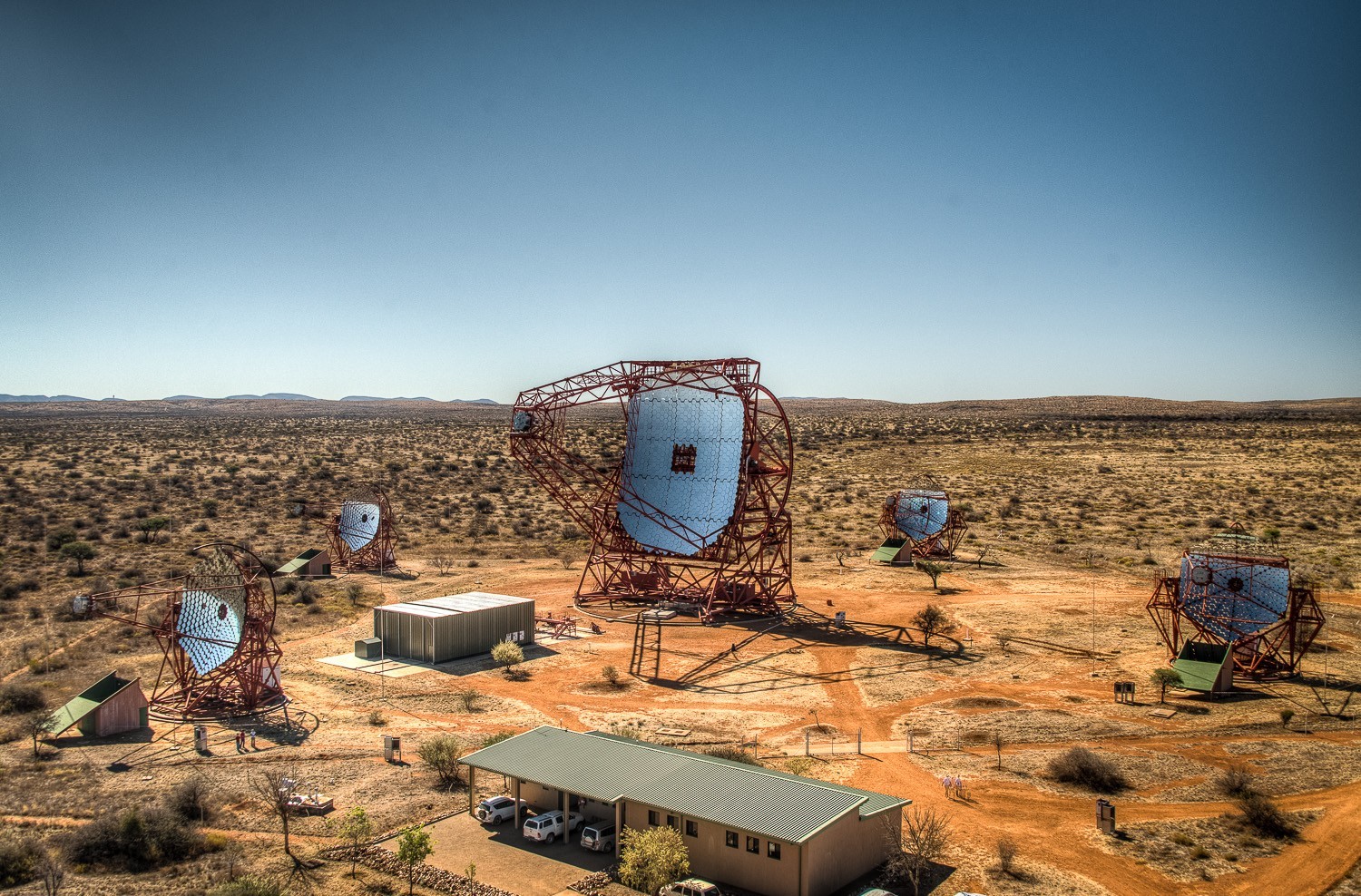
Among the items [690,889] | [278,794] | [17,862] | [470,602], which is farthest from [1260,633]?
[17,862]

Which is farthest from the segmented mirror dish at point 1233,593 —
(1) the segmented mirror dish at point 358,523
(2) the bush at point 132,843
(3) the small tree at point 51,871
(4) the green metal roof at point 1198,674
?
(1) the segmented mirror dish at point 358,523

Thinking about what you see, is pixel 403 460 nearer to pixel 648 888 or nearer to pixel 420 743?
pixel 420 743

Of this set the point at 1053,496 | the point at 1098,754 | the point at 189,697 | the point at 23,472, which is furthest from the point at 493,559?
the point at 23,472

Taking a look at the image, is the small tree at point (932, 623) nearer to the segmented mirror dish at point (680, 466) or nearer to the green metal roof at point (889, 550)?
the segmented mirror dish at point (680, 466)

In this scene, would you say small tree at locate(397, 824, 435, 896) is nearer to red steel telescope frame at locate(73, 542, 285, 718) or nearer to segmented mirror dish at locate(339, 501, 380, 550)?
red steel telescope frame at locate(73, 542, 285, 718)

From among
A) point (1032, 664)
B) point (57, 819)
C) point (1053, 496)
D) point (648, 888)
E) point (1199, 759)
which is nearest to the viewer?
point (648, 888)

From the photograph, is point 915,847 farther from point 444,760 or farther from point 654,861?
point 444,760

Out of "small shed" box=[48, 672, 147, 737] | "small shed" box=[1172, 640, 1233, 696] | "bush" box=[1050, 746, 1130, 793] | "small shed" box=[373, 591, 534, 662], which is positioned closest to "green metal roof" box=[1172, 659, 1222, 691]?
"small shed" box=[1172, 640, 1233, 696]
